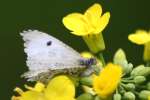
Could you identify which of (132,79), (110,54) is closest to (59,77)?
(132,79)

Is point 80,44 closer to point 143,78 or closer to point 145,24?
point 145,24

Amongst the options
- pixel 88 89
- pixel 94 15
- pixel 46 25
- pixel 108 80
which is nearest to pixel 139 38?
pixel 94 15

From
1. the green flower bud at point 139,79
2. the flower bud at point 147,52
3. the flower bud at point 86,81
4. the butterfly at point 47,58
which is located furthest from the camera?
the flower bud at point 147,52

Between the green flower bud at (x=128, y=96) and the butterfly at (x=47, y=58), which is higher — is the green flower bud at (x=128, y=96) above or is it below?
below

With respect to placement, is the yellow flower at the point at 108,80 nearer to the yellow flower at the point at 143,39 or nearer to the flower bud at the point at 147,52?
the yellow flower at the point at 143,39

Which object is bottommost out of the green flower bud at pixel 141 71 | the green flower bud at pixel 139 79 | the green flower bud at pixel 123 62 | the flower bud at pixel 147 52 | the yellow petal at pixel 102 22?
the green flower bud at pixel 139 79

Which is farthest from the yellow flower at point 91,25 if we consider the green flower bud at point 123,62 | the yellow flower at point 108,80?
the yellow flower at point 108,80

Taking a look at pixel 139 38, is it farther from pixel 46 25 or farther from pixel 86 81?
pixel 46 25

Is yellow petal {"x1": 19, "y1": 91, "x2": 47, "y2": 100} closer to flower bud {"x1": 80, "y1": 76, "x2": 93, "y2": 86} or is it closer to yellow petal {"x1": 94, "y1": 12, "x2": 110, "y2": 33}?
flower bud {"x1": 80, "y1": 76, "x2": 93, "y2": 86}
